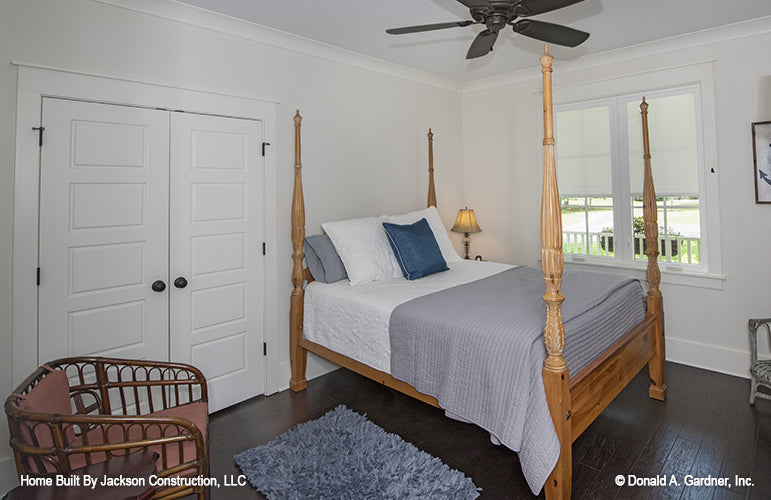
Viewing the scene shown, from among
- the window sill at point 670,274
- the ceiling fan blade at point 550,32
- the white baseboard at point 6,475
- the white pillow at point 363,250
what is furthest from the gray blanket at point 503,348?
the white baseboard at point 6,475

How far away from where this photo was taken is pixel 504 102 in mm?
4508

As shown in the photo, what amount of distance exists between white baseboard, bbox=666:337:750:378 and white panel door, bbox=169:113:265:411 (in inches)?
138

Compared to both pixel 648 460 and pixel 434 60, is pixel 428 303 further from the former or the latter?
pixel 434 60

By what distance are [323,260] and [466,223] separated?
1.94 meters

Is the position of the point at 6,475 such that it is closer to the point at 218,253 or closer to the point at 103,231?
the point at 103,231

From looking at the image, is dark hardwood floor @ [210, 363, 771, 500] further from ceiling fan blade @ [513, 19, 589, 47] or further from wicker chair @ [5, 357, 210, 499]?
ceiling fan blade @ [513, 19, 589, 47]

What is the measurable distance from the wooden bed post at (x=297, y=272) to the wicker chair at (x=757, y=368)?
3.11m

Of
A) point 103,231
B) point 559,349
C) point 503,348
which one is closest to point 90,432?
point 103,231

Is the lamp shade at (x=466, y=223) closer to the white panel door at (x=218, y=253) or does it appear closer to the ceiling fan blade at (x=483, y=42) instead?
the ceiling fan blade at (x=483, y=42)

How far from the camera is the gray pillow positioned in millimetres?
3109

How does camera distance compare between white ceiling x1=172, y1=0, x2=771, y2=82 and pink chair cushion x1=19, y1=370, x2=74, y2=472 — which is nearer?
pink chair cushion x1=19, y1=370, x2=74, y2=472

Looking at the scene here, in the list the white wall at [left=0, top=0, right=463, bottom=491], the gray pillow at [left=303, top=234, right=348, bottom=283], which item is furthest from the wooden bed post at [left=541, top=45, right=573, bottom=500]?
the white wall at [left=0, top=0, right=463, bottom=491]

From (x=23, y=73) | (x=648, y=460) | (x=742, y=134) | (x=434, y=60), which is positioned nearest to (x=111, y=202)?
(x=23, y=73)

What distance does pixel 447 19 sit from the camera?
2.97 metres
